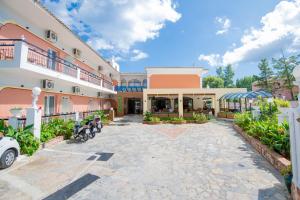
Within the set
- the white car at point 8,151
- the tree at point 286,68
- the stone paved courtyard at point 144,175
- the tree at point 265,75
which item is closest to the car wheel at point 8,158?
the white car at point 8,151

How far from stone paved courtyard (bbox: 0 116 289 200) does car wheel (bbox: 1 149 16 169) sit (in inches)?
9.1

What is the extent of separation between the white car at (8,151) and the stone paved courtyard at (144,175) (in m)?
0.26

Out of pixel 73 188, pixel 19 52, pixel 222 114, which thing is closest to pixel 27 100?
pixel 19 52

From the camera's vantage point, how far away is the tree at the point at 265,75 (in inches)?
1526

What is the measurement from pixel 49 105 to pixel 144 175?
10.1 m

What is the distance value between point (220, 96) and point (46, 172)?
64.1ft

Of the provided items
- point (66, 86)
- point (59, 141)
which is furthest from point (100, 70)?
point (59, 141)

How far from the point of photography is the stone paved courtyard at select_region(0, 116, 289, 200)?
386 centimetres

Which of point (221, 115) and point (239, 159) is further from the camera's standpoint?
point (221, 115)

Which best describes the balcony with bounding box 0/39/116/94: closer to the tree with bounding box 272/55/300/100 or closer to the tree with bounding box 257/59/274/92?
the tree with bounding box 272/55/300/100

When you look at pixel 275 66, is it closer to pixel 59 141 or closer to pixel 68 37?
pixel 68 37

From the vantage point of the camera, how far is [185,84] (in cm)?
2347

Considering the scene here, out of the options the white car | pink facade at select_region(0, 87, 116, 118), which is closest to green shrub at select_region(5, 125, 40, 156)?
the white car

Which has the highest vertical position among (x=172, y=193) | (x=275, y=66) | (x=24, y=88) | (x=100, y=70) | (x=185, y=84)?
(x=275, y=66)
